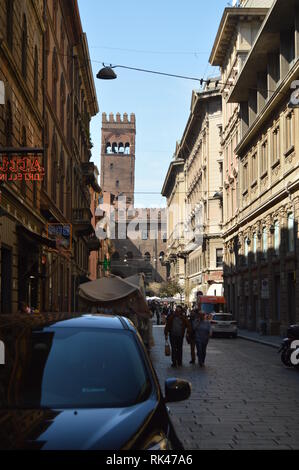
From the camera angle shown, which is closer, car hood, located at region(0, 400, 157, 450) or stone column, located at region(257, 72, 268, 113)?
car hood, located at region(0, 400, 157, 450)

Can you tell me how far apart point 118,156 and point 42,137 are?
353ft

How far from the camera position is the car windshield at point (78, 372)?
462 centimetres

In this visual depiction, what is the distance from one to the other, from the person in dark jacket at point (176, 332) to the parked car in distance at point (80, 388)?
13630mm

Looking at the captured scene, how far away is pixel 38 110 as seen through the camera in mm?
26484

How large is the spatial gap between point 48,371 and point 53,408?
20.7 inches

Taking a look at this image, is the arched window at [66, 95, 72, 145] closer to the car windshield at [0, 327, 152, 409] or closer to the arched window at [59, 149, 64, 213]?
the arched window at [59, 149, 64, 213]

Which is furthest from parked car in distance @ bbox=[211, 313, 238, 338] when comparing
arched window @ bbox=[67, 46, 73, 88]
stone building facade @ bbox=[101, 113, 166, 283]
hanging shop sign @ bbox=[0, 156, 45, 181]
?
stone building facade @ bbox=[101, 113, 166, 283]

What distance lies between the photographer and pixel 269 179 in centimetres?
3772

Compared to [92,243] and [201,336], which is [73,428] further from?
[92,243]

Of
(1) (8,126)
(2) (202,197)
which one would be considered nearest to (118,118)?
(2) (202,197)

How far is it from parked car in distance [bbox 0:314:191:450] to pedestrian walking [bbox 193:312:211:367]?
1394cm

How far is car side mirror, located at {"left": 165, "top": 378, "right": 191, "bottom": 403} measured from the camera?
17.1 feet

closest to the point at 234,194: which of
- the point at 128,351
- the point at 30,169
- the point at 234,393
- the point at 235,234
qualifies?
the point at 235,234

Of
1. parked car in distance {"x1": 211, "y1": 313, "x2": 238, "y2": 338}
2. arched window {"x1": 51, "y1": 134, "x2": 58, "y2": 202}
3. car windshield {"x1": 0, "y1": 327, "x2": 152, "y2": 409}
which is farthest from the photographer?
parked car in distance {"x1": 211, "y1": 313, "x2": 238, "y2": 338}
